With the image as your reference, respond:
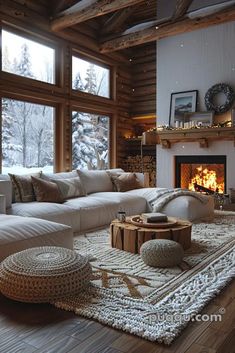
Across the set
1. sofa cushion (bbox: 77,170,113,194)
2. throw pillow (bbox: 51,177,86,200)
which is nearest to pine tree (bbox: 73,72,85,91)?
sofa cushion (bbox: 77,170,113,194)

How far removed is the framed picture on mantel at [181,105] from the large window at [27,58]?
101 inches

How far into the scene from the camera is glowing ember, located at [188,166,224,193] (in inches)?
264

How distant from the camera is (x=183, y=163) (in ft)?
23.2

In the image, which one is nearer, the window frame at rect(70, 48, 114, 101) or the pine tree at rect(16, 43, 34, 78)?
the pine tree at rect(16, 43, 34, 78)

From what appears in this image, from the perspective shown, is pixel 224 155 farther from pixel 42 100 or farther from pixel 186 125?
pixel 42 100

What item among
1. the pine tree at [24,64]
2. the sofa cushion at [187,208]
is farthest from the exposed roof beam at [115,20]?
the sofa cushion at [187,208]

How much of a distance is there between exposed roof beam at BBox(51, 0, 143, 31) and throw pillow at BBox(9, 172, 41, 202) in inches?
117

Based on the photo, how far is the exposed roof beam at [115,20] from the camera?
6.94m

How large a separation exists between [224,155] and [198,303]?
15.7ft

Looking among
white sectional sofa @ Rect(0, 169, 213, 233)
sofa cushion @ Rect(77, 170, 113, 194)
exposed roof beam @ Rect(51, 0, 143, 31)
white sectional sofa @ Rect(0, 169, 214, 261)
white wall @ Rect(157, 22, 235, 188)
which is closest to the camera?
white sectional sofa @ Rect(0, 169, 214, 261)

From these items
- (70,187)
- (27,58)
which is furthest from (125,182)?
(27,58)

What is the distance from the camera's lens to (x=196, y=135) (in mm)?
6566

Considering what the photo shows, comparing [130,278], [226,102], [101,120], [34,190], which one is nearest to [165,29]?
[226,102]

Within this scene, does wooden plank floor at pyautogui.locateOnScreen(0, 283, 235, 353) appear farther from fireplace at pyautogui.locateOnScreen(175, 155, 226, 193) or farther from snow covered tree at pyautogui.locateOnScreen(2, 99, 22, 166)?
fireplace at pyautogui.locateOnScreen(175, 155, 226, 193)
